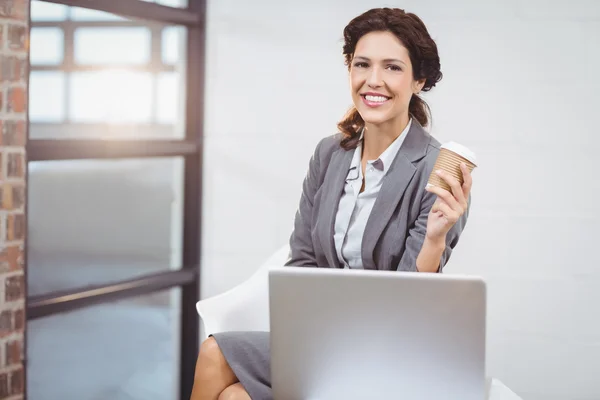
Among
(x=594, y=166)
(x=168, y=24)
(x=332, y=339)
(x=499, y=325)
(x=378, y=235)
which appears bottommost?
(x=499, y=325)

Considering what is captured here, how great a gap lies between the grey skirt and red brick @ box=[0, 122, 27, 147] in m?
0.84

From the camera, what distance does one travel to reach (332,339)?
1212 mm

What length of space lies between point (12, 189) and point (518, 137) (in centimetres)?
164

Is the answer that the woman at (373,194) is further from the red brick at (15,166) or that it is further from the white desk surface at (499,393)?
the red brick at (15,166)

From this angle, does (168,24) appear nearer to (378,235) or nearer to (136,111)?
(136,111)

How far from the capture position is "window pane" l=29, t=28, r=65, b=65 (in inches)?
83.2

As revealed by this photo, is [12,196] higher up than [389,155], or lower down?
lower down

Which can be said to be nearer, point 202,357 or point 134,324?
point 202,357

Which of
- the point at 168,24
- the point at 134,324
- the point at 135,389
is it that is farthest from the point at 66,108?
the point at 134,324

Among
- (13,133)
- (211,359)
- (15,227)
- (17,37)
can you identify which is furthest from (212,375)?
(17,37)

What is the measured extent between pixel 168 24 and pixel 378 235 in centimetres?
145

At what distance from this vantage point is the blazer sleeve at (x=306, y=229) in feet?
6.20

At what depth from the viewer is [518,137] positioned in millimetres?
2527

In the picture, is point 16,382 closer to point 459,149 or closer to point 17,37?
point 17,37
